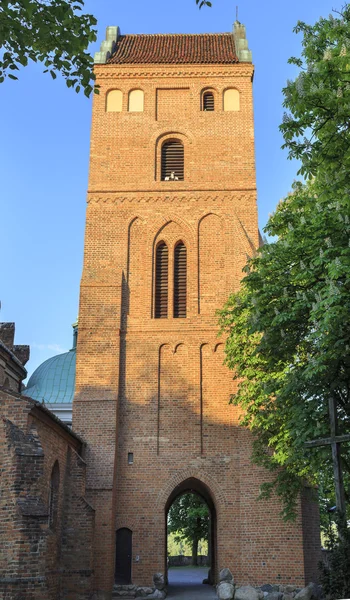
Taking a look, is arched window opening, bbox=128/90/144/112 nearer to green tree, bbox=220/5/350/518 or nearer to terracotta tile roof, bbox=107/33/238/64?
terracotta tile roof, bbox=107/33/238/64

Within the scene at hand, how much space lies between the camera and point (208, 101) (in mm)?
24734

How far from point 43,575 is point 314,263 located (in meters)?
7.89

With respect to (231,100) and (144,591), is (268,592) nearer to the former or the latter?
(144,591)

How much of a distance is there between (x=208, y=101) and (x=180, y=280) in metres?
7.20

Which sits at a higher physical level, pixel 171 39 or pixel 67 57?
pixel 171 39

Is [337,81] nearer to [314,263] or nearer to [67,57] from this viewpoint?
[314,263]

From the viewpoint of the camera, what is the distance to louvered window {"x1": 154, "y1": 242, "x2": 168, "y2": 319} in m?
21.9

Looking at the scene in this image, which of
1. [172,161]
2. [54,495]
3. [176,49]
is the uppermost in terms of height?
[176,49]

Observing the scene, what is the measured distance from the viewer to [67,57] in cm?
912

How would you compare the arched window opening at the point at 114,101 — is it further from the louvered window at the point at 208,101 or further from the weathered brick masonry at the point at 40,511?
the weathered brick masonry at the point at 40,511

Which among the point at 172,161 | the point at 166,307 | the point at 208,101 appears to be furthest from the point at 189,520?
the point at 208,101

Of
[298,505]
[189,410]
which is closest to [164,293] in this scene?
[189,410]

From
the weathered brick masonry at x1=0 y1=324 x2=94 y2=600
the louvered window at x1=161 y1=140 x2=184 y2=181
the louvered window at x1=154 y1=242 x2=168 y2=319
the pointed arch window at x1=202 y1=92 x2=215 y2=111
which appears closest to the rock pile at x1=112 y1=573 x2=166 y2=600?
the weathered brick masonry at x1=0 y1=324 x2=94 y2=600

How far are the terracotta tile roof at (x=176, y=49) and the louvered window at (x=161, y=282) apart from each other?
7597mm
